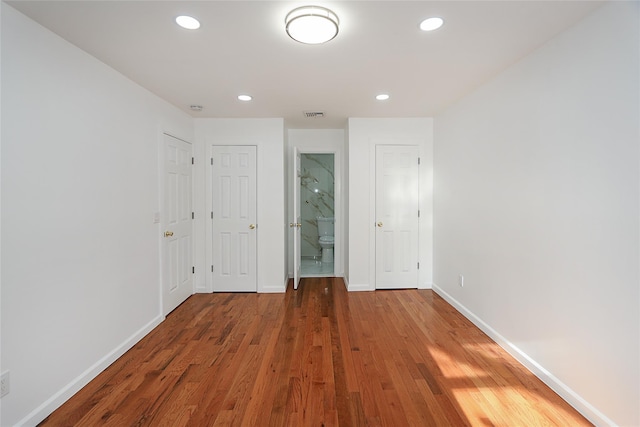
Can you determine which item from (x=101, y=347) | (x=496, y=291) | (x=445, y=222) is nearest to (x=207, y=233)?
(x=101, y=347)

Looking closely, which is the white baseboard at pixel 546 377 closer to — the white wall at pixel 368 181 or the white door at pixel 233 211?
the white wall at pixel 368 181

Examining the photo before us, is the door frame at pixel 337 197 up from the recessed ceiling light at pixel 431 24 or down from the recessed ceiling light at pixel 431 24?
down

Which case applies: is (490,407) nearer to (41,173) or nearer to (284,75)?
(284,75)

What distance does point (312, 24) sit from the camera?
1799 mm

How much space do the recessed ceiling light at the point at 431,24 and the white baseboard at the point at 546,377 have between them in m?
2.44

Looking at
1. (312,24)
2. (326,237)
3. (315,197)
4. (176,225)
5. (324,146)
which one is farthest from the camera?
(315,197)

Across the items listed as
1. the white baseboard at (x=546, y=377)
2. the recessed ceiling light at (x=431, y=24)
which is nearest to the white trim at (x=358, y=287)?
the white baseboard at (x=546, y=377)

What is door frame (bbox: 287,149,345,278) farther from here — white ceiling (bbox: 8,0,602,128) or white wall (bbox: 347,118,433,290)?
white ceiling (bbox: 8,0,602,128)

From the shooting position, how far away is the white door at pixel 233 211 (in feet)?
13.9

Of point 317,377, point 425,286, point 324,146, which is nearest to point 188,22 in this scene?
point 317,377

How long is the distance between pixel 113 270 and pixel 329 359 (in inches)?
75.5

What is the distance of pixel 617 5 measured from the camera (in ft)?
5.44

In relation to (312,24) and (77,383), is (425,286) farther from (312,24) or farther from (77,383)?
(77,383)

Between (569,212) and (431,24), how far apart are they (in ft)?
4.88
